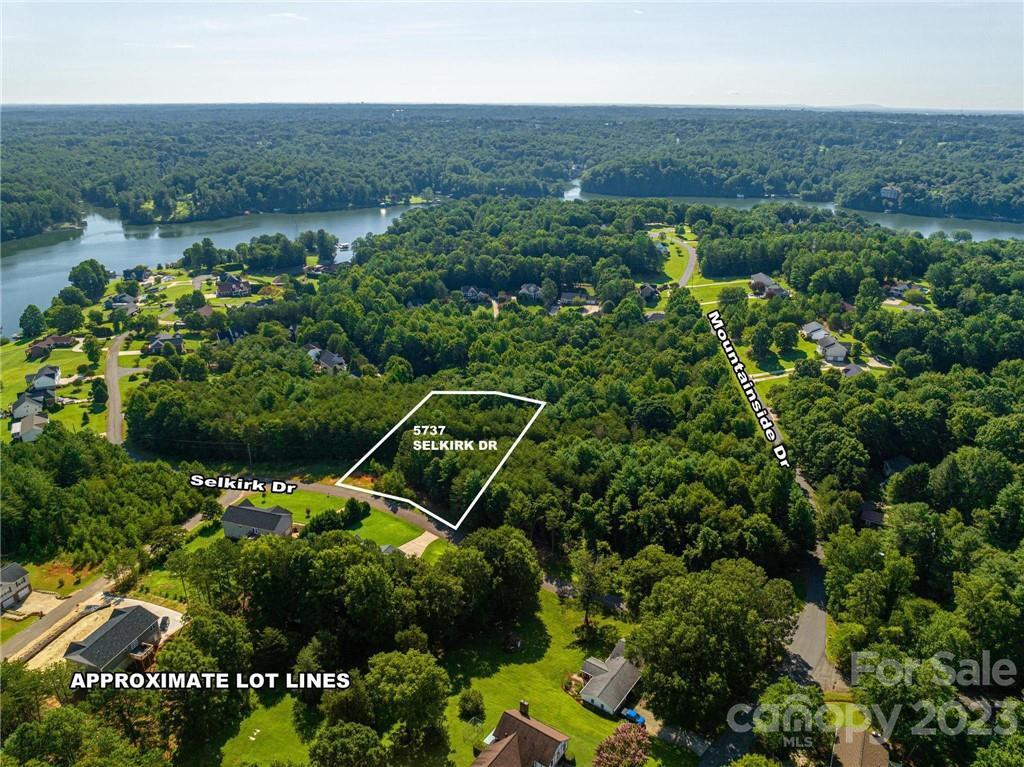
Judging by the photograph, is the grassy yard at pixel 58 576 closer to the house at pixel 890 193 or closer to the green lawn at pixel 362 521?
the green lawn at pixel 362 521

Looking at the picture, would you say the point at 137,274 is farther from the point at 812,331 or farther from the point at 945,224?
the point at 945,224

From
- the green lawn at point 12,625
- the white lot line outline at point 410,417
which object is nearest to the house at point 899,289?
the white lot line outline at point 410,417

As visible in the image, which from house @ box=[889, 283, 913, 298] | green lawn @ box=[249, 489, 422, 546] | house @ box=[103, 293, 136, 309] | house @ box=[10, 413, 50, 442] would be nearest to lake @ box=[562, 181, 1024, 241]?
house @ box=[889, 283, 913, 298]

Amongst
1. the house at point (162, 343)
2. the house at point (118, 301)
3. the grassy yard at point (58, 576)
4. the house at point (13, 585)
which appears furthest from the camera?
the house at point (118, 301)

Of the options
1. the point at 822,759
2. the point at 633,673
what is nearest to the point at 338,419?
the point at 633,673

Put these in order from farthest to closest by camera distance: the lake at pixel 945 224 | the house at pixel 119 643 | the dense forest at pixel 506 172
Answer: the dense forest at pixel 506 172, the lake at pixel 945 224, the house at pixel 119 643

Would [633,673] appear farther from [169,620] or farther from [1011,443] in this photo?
[1011,443]
